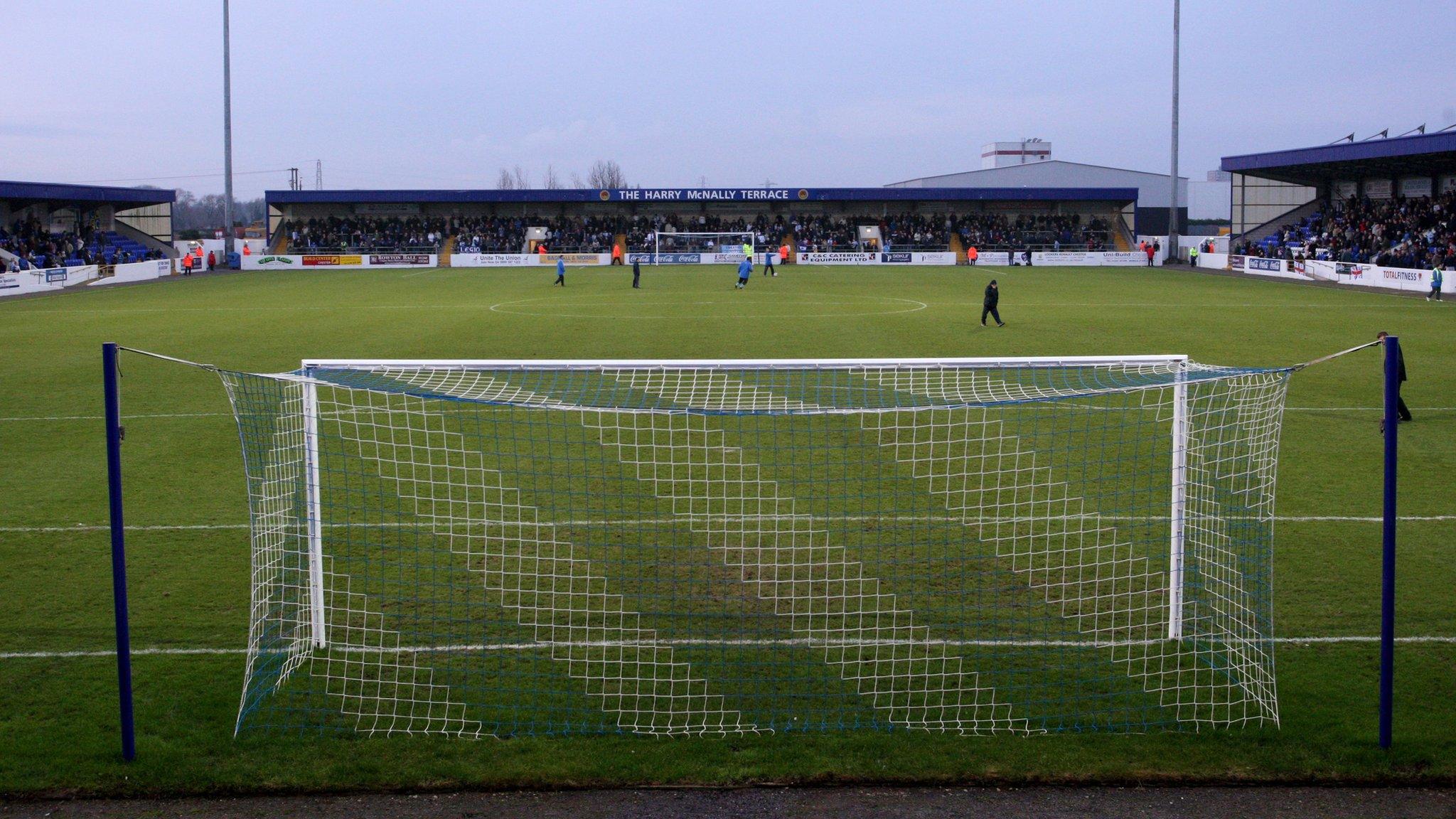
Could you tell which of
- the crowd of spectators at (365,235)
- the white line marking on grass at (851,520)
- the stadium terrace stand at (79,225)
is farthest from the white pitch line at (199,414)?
the crowd of spectators at (365,235)

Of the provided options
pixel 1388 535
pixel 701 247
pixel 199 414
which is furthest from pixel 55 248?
pixel 1388 535

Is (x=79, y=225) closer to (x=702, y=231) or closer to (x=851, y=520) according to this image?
(x=702, y=231)

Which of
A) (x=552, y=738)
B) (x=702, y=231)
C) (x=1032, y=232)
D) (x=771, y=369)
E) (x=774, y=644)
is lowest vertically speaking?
(x=552, y=738)

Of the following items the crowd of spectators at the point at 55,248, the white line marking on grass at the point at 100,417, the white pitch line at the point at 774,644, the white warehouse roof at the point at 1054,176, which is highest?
the white warehouse roof at the point at 1054,176

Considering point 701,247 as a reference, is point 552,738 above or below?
below

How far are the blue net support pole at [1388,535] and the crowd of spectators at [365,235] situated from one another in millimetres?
70697

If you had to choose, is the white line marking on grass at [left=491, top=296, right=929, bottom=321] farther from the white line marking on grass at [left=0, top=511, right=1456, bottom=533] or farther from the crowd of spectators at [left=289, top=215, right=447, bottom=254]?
the crowd of spectators at [left=289, top=215, right=447, bottom=254]

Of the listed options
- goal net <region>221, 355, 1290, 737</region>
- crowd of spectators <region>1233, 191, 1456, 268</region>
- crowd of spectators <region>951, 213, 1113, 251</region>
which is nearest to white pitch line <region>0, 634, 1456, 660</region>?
goal net <region>221, 355, 1290, 737</region>

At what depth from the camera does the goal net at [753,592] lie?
24.6ft

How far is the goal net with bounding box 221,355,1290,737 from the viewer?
7.51 m

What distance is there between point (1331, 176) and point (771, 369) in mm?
68802

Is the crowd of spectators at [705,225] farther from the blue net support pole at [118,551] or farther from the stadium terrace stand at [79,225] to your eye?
the blue net support pole at [118,551]

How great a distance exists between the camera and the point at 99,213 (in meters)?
70.1

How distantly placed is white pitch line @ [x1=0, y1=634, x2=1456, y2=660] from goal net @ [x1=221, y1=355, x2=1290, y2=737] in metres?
0.03
